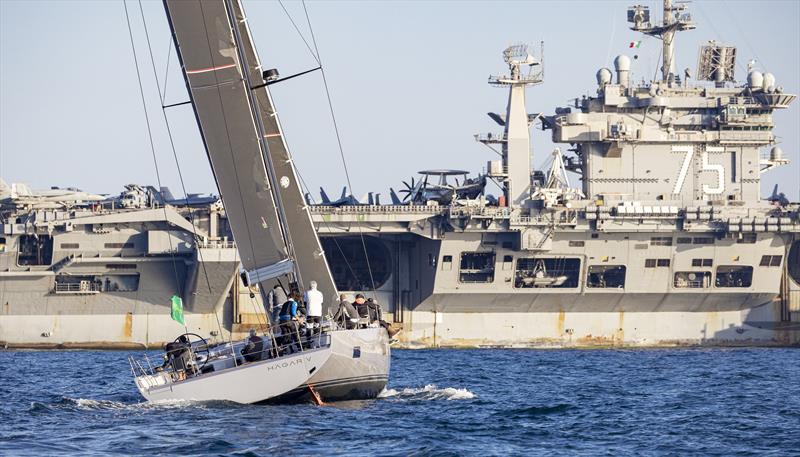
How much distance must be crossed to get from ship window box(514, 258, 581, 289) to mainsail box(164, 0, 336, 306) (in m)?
26.2

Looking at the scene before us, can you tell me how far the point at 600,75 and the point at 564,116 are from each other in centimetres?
288

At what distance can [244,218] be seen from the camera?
24.0 meters

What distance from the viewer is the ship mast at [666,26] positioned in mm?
53156

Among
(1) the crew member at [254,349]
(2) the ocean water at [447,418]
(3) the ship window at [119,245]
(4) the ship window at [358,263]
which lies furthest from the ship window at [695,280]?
(1) the crew member at [254,349]

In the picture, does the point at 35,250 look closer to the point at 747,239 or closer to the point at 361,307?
the point at 747,239

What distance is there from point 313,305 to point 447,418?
3.05 m

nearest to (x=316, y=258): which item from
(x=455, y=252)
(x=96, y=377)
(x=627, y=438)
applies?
(x=627, y=438)

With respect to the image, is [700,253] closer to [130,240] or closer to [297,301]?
[130,240]

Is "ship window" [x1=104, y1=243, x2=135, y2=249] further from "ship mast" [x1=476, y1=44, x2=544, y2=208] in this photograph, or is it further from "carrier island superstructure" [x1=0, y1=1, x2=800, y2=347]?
"ship mast" [x1=476, y1=44, x2=544, y2=208]

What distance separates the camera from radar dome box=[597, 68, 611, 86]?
52.2 m

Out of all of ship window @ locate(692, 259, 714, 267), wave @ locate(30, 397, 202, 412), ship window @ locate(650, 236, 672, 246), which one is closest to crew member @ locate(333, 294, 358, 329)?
wave @ locate(30, 397, 202, 412)

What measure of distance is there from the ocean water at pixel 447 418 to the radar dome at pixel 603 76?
2072 cm

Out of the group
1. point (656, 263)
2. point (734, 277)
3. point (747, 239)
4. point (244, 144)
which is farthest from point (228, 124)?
point (734, 277)

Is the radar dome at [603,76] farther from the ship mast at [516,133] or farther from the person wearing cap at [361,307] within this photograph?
the person wearing cap at [361,307]
